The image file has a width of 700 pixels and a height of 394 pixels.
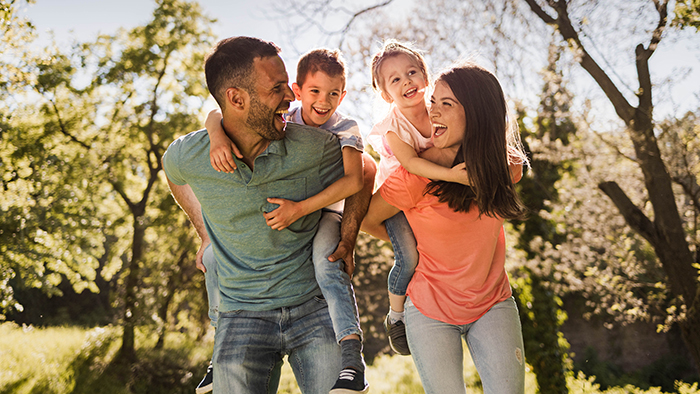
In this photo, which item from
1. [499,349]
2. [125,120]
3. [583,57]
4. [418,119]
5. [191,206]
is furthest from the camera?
[125,120]

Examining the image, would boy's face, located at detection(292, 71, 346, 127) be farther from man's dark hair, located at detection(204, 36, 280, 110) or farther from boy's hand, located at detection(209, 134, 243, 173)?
boy's hand, located at detection(209, 134, 243, 173)

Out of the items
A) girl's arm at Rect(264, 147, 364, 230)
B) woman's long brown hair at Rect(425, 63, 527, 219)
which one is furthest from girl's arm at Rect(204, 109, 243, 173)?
woman's long brown hair at Rect(425, 63, 527, 219)

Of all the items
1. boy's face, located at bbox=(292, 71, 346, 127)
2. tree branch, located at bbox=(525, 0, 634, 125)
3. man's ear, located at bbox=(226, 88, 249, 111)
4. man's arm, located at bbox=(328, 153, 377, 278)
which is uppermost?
tree branch, located at bbox=(525, 0, 634, 125)

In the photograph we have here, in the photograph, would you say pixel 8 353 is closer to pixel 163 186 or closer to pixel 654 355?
pixel 163 186

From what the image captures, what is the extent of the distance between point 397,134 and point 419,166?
0.34m

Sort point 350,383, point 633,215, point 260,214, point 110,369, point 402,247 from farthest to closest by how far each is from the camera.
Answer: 1. point 110,369
2. point 633,215
3. point 402,247
4. point 260,214
5. point 350,383

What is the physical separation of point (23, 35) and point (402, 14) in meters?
5.99

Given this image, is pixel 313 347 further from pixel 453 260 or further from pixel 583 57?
pixel 583 57

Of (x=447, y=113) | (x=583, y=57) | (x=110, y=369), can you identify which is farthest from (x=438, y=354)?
(x=110, y=369)

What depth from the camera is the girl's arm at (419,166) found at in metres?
2.07

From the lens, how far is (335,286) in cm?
213

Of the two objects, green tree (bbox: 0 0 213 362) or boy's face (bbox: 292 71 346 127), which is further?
green tree (bbox: 0 0 213 362)

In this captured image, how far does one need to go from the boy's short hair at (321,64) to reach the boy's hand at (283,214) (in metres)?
0.99

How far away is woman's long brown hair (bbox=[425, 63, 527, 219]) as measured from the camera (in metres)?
2.05
